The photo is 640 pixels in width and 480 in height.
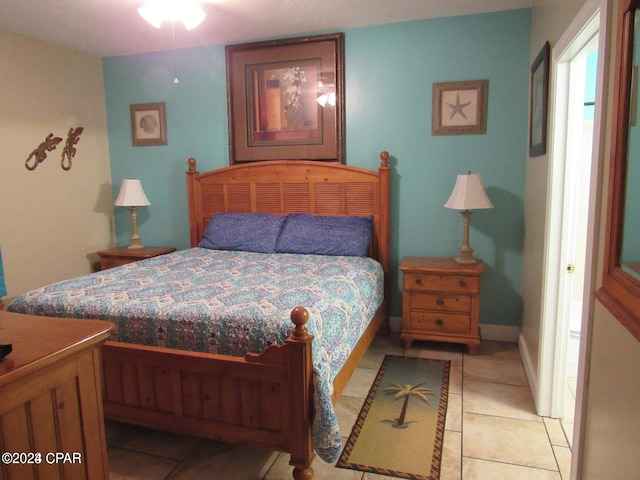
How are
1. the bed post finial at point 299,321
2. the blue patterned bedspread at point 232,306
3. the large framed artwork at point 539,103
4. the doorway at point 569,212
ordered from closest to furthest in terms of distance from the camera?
the bed post finial at point 299,321 → the blue patterned bedspread at point 232,306 → the doorway at point 569,212 → the large framed artwork at point 539,103

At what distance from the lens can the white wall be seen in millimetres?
3404

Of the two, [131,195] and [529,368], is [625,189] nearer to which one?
[529,368]

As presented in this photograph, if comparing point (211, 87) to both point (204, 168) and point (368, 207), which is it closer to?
point (204, 168)

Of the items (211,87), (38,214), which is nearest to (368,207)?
(211,87)

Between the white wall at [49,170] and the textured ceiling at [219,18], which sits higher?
the textured ceiling at [219,18]

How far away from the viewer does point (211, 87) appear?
12.9 ft

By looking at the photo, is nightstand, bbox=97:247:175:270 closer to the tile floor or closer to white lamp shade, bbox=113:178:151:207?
white lamp shade, bbox=113:178:151:207

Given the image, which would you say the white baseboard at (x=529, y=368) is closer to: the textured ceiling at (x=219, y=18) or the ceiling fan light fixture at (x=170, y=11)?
the textured ceiling at (x=219, y=18)

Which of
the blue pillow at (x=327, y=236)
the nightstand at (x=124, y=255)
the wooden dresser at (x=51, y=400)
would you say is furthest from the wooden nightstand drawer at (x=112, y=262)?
the wooden dresser at (x=51, y=400)

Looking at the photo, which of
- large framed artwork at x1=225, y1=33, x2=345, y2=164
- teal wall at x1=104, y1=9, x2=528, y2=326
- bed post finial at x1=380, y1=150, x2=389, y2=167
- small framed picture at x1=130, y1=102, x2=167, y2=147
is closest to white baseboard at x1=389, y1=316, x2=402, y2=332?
teal wall at x1=104, y1=9, x2=528, y2=326

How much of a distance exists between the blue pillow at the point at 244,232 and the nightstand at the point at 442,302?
102cm

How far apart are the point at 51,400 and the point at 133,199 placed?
3.22 m

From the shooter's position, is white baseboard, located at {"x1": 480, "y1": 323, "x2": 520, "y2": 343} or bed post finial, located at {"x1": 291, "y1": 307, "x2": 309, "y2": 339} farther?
white baseboard, located at {"x1": 480, "y1": 323, "x2": 520, "y2": 343}

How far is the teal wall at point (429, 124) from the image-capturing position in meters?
3.27
